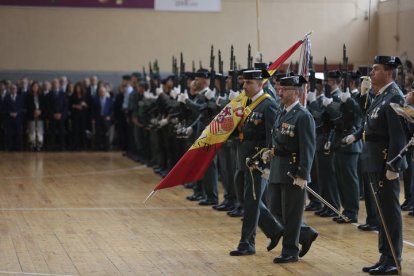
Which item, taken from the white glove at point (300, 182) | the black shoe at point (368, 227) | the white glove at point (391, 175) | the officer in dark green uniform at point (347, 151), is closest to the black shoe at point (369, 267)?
the white glove at point (391, 175)

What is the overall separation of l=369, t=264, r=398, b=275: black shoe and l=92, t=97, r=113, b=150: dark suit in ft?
41.5

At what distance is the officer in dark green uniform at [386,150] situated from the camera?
682 centimetres

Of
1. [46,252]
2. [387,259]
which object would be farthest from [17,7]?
[387,259]

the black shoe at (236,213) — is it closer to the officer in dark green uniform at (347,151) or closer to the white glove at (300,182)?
the officer in dark green uniform at (347,151)

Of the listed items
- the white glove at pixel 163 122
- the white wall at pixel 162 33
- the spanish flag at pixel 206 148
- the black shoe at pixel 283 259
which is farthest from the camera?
the white wall at pixel 162 33

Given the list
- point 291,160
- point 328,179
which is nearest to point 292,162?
point 291,160

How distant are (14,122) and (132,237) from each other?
34.7 feet

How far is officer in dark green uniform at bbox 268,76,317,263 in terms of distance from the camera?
280 inches

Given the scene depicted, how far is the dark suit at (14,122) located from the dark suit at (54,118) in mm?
601

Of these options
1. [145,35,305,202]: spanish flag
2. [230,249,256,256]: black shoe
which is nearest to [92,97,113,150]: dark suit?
[145,35,305,202]: spanish flag

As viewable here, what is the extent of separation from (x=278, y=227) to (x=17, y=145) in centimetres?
1211

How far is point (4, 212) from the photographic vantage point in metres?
10.3

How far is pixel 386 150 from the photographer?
6973 mm

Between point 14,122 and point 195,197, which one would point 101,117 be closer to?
point 14,122
